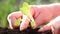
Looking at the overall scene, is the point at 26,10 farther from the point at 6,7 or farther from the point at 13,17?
the point at 6,7

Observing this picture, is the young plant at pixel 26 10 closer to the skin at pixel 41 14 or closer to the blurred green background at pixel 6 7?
the skin at pixel 41 14

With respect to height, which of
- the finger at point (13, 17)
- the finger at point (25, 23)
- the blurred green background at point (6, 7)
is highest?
the blurred green background at point (6, 7)

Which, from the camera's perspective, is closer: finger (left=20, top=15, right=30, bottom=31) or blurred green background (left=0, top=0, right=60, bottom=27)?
finger (left=20, top=15, right=30, bottom=31)

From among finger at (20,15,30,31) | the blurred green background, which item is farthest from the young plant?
the blurred green background

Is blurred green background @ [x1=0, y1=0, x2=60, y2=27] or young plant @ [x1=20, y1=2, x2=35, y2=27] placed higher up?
blurred green background @ [x1=0, y1=0, x2=60, y2=27]

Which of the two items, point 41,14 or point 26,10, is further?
point 41,14

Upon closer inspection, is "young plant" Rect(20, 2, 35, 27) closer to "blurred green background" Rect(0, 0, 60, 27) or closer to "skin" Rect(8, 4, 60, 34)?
"skin" Rect(8, 4, 60, 34)

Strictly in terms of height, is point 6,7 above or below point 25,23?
above

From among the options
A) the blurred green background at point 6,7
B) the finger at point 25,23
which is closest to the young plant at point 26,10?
the finger at point 25,23

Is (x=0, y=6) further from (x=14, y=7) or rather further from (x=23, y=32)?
(x=23, y=32)

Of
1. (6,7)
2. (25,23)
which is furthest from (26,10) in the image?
(6,7)

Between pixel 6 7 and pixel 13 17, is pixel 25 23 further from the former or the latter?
pixel 6 7

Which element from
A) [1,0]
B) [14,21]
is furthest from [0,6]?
[14,21]
